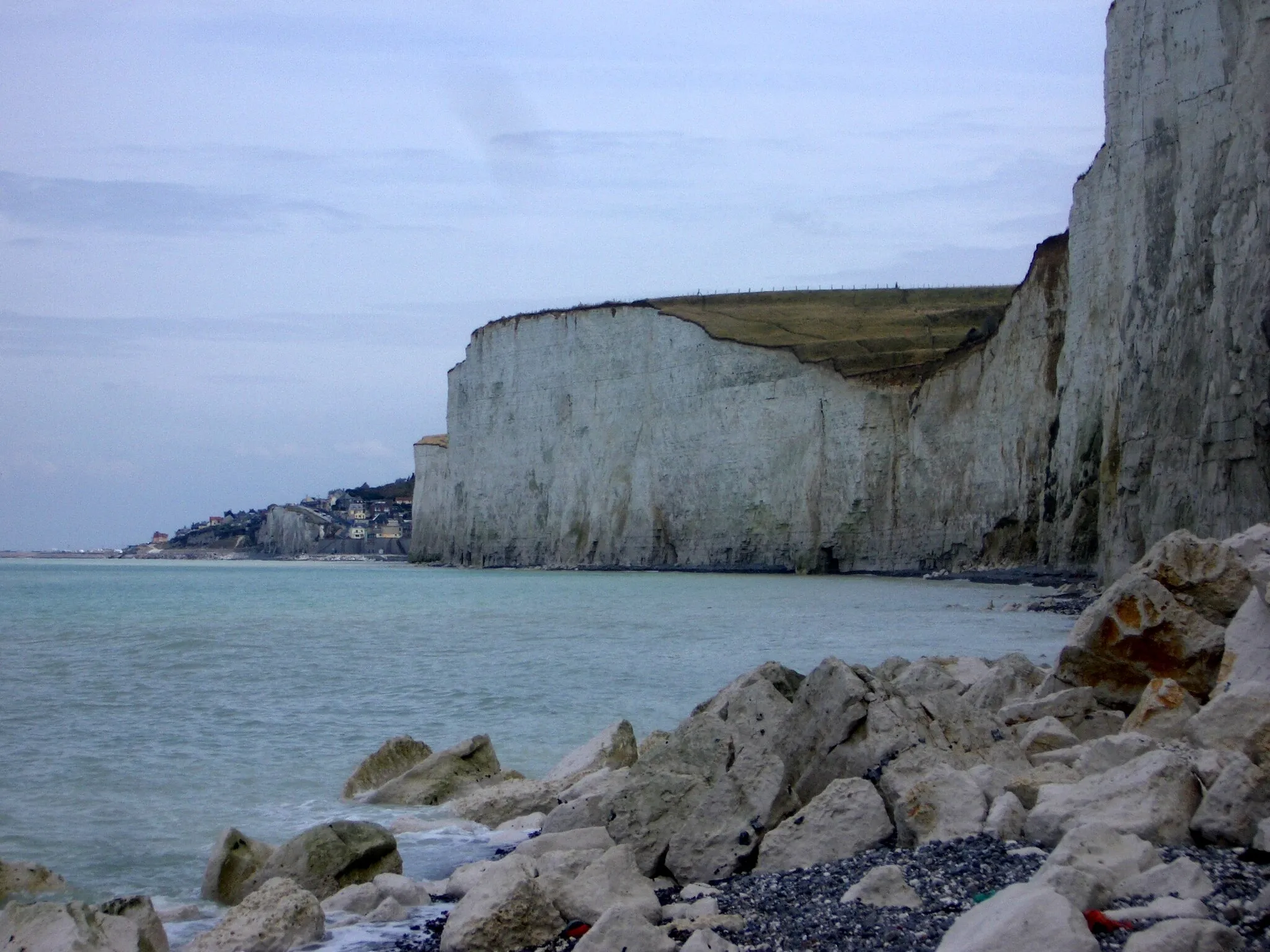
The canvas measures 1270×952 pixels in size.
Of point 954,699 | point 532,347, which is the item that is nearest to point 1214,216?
point 954,699

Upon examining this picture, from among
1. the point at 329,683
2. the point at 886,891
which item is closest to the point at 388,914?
the point at 886,891

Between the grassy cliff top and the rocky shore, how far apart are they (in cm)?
2709

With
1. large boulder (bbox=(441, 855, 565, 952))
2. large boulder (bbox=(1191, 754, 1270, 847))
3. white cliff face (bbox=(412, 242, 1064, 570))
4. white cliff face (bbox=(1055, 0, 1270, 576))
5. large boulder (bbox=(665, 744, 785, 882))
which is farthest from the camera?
white cliff face (bbox=(412, 242, 1064, 570))

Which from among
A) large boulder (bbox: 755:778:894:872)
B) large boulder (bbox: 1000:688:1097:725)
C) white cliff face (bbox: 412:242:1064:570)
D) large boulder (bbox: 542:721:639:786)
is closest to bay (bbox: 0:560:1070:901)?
large boulder (bbox: 542:721:639:786)

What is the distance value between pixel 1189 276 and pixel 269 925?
15.9 metres

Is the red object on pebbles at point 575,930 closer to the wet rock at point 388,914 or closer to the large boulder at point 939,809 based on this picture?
the wet rock at point 388,914

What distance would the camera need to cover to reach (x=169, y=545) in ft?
426

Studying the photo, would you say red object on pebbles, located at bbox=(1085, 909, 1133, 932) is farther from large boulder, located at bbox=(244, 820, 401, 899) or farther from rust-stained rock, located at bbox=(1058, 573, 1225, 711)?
rust-stained rock, located at bbox=(1058, 573, 1225, 711)

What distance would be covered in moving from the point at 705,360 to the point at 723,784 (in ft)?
113

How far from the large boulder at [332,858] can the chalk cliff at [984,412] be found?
1284 centimetres

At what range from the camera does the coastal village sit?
95375mm

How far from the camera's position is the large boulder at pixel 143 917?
4551mm

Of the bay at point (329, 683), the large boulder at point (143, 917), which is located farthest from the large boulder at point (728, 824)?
the large boulder at point (143, 917)

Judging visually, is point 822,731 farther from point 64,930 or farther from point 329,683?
point 329,683
